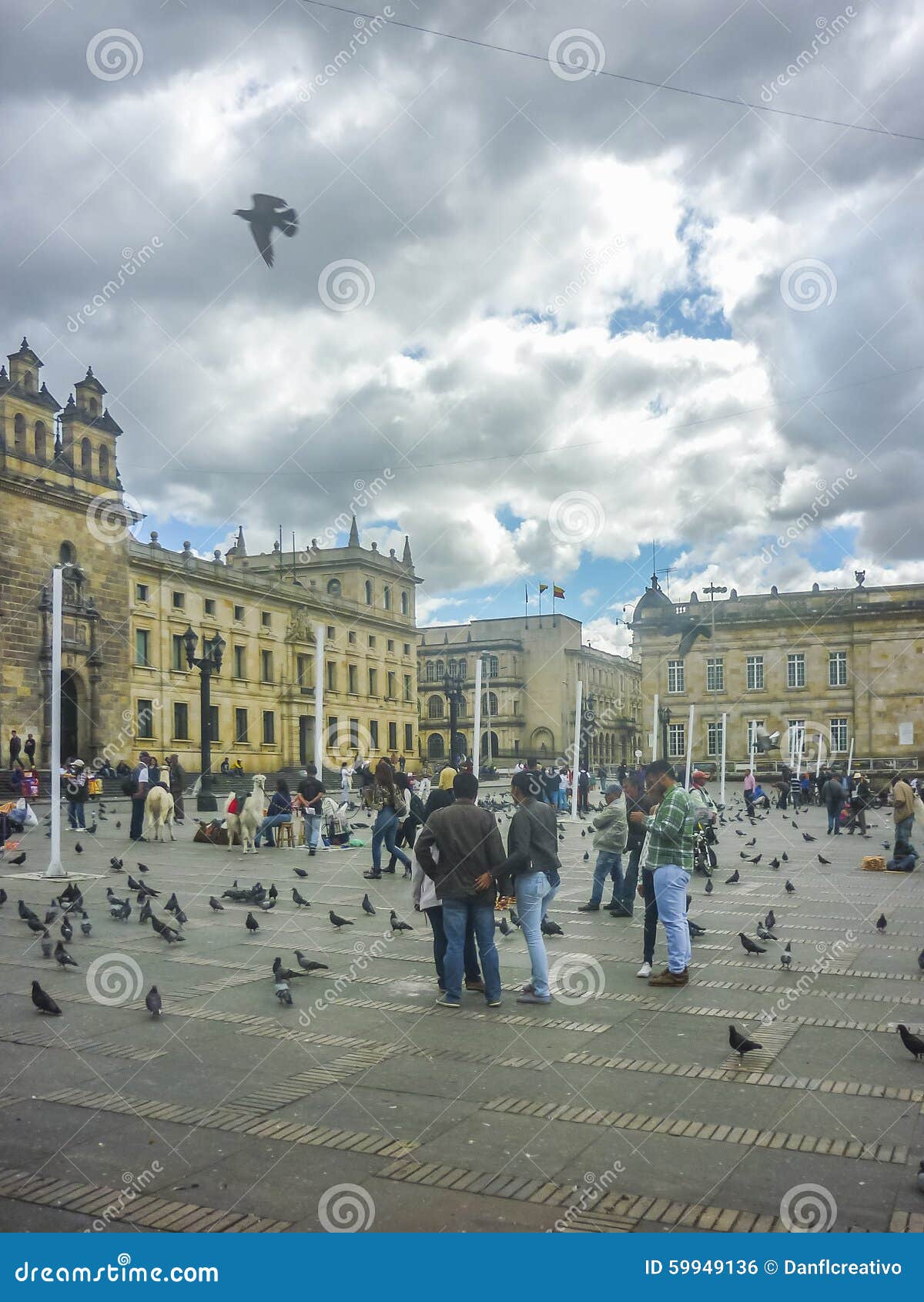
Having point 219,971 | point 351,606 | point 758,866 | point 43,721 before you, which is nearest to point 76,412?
point 43,721

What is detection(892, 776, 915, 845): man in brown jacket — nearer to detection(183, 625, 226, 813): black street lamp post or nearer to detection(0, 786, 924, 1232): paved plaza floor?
detection(0, 786, 924, 1232): paved plaza floor

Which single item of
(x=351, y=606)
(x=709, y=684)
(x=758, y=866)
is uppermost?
(x=351, y=606)

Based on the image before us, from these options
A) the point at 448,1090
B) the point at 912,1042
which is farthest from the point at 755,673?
the point at 448,1090

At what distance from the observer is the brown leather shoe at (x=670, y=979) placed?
26.7ft

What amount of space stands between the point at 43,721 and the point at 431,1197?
38.7 meters

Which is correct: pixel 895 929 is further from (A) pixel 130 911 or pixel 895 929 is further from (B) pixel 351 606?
(B) pixel 351 606

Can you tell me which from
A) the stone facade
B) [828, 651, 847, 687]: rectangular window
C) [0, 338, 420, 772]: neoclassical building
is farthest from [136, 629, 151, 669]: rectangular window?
[828, 651, 847, 687]: rectangular window

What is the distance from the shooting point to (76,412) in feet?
141

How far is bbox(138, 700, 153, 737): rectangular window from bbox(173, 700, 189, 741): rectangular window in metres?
2.03

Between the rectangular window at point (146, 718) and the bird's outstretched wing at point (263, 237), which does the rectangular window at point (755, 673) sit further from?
the bird's outstretched wing at point (263, 237)

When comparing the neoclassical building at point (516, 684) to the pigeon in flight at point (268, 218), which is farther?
the neoclassical building at point (516, 684)

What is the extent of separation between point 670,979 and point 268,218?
9.05 metres

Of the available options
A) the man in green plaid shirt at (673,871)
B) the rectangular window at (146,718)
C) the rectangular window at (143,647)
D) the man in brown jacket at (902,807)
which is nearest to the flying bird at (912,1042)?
the man in green plaid shirt at (673,871)

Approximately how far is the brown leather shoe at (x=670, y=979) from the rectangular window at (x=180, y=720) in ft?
151
